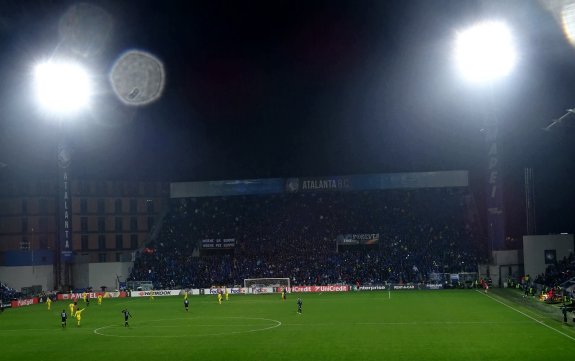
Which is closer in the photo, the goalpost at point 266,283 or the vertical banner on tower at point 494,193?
the vertical banner on tower at point 494,193

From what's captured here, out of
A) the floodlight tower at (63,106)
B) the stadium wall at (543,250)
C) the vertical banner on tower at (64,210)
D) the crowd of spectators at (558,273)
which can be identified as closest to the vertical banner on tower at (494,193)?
the stadium wall at (543,250)

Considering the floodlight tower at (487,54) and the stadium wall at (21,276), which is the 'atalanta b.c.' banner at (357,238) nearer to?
the floodlight tower at (487,54)

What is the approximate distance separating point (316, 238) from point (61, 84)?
37.6 metres

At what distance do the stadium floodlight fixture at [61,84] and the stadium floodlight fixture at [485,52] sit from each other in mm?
35089

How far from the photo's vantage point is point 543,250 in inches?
2441

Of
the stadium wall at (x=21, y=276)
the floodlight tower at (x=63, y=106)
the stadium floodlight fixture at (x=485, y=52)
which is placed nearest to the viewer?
the stadium floodlight fixture at (x=485, y=52)

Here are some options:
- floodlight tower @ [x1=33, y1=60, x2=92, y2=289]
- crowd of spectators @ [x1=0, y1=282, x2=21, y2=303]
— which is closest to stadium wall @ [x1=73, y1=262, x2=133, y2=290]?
floodlight tower @ [x1=33, y1=60, x2=92, y2=289]

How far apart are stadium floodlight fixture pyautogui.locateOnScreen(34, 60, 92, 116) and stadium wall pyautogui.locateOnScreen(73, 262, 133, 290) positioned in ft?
73.1

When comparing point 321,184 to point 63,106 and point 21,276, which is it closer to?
point 63,106

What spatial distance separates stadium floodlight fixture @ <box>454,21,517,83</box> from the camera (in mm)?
43594

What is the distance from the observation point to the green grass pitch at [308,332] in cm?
2945

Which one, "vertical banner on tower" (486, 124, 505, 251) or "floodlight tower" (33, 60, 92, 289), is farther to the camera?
"vertical banner on tower" (486, 124, 505, 251)

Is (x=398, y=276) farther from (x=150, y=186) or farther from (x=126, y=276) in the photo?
(x=150, y=186)

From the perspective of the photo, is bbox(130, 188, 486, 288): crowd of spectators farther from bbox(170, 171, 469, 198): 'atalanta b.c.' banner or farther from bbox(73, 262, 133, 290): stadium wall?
bbox(170, 171, 469, 198): 'atalanta b.c.' banner
